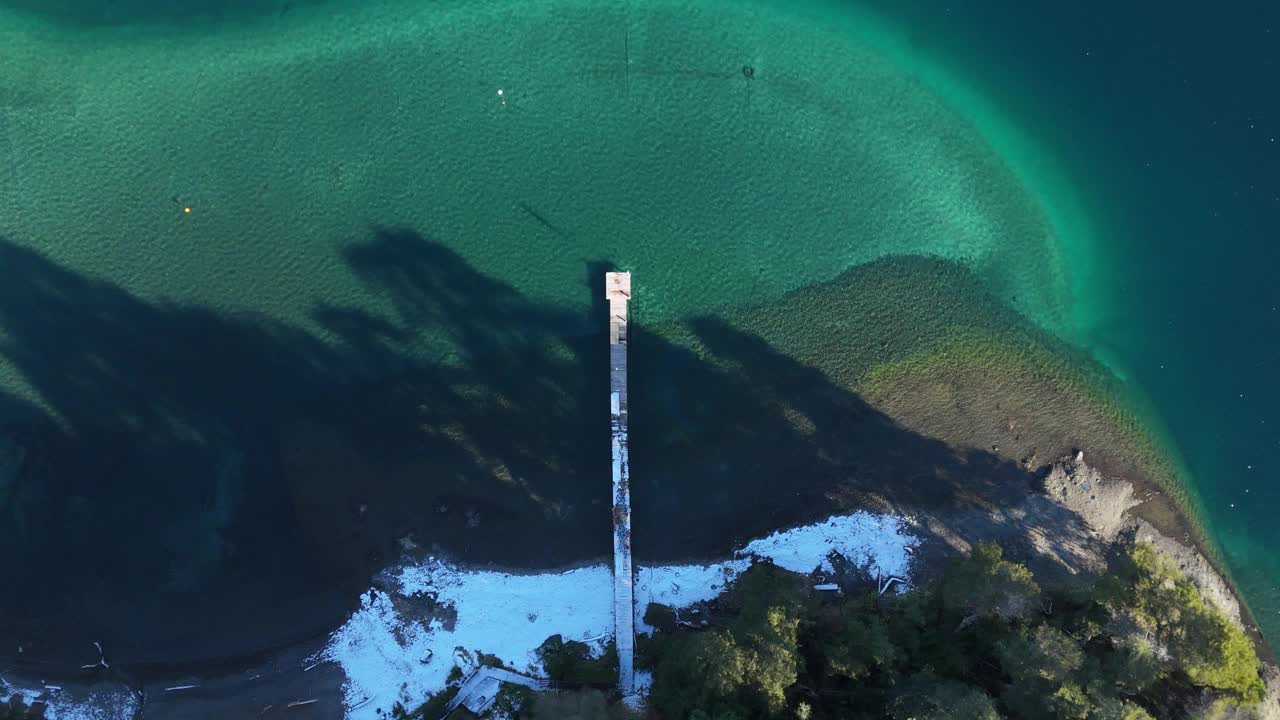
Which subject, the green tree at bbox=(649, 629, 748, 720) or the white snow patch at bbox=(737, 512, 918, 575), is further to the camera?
the white snow patch at bbox=(737, 512, 918, 575)

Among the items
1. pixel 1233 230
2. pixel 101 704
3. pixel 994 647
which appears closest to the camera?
pixel 994 647

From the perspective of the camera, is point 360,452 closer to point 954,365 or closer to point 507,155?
point 507,155

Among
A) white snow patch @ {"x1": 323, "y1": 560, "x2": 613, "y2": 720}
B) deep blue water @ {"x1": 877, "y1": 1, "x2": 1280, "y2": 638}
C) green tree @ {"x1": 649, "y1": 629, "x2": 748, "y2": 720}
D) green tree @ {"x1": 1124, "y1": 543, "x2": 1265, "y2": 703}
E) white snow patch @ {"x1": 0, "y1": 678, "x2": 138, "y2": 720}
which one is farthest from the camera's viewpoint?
deep blue water @ {"x1": 877, "y1": 1, "x2": 1280, "y2": 638}

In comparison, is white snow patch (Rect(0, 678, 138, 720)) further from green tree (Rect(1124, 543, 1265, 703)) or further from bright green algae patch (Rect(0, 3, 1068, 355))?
green tree (Rect(1124, 543, 1265, 703))

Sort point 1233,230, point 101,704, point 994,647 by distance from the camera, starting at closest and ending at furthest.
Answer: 1. point 994,647
2. point 101,704
3. point 1233,230

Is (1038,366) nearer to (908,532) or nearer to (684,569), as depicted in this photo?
(908,532)

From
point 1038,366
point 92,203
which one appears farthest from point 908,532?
point 92,203

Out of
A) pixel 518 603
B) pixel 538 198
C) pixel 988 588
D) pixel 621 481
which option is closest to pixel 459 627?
pixel 518 603

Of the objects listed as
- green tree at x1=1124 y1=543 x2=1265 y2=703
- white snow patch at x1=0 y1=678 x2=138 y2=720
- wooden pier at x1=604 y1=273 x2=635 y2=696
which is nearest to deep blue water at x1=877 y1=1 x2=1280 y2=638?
green tree at x1=1124 y1=543 x2=1265 y2=703
